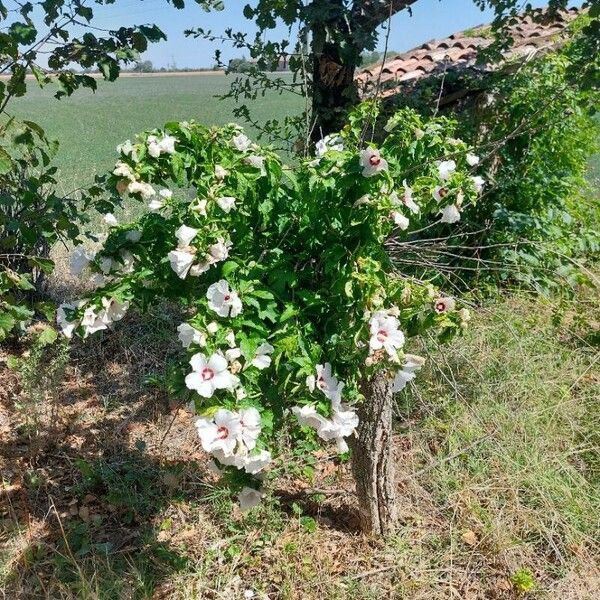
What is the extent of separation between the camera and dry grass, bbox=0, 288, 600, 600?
6.82 feet

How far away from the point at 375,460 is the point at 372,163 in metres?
1.08

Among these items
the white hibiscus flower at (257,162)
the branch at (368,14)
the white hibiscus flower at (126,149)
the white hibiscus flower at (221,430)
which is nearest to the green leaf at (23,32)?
the white hibiscus flower at (126,149)

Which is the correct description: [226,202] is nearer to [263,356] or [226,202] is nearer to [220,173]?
[220,173]

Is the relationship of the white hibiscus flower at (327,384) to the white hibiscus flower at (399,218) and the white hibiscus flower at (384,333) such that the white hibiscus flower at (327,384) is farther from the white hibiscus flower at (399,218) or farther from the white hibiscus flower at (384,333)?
the white hibiscus flower at (399,218)

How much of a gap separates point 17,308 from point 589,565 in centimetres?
222

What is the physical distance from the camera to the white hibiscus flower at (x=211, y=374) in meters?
1.36

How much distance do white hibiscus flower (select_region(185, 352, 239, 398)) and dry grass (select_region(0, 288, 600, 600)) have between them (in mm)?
1010

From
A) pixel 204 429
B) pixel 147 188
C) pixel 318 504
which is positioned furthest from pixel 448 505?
pixel 147 188

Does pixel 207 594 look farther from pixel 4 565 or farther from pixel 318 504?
pixel 4 565

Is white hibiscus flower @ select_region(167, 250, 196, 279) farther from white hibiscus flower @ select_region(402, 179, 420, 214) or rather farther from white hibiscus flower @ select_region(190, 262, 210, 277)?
white hibiscus flower @ select_region(402, 179, 420, 214)

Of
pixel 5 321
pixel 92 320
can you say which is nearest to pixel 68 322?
pixel 92 320

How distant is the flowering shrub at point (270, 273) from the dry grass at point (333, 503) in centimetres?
67

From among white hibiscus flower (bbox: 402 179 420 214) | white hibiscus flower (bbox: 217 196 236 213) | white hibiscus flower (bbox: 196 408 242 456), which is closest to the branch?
white hibiscus flower (bbox: 402 179 420 214)

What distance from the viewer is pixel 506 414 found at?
2715 mm
